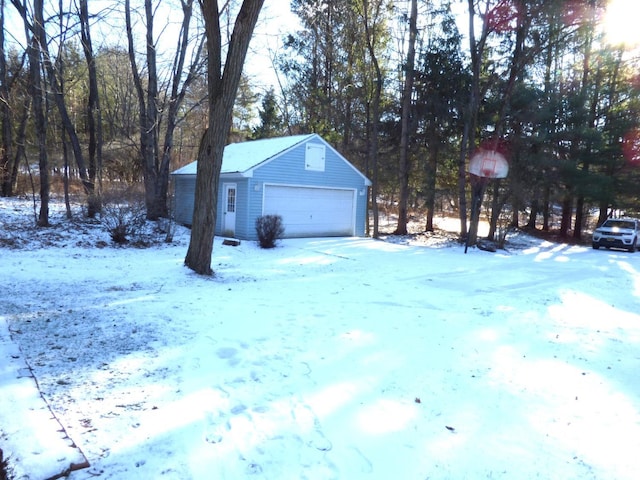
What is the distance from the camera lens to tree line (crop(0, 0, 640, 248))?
52.9ft

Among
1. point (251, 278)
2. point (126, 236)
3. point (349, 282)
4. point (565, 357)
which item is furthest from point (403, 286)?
point (126, 236)

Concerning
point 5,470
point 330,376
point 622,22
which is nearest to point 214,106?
point 330,376

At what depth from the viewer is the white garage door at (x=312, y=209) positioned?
16.2 metres

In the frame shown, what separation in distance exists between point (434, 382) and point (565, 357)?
177 cm

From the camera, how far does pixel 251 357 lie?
4.34 metres

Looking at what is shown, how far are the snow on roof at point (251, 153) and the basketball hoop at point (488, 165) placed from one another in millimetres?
6687

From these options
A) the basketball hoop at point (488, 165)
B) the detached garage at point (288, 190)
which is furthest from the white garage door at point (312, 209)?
the basketball hoop at point (488, 165)

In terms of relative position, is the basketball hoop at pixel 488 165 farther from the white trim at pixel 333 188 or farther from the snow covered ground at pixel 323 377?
the snow covered ground at pixel 323 377

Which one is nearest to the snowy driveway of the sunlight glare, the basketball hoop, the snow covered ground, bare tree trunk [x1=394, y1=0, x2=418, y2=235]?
the snow covered ground

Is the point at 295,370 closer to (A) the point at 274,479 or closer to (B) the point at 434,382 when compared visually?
(B) the point at 434,382

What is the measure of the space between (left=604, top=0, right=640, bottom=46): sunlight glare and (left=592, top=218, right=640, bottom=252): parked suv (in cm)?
835

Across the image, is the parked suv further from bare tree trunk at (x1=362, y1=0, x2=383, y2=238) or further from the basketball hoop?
bare tree trunk at (x1=362, y1=0, x2=383, y2=238)

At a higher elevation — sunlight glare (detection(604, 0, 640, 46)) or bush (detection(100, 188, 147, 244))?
sunlight glare (detection(604, 0, 640, 46))

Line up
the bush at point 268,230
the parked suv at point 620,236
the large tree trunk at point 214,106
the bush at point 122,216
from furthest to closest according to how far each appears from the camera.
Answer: the parked suv at point 620,236 < the bush at point 268,230 < the bush at point 122,216 < the large tree trunk at point 214,106
